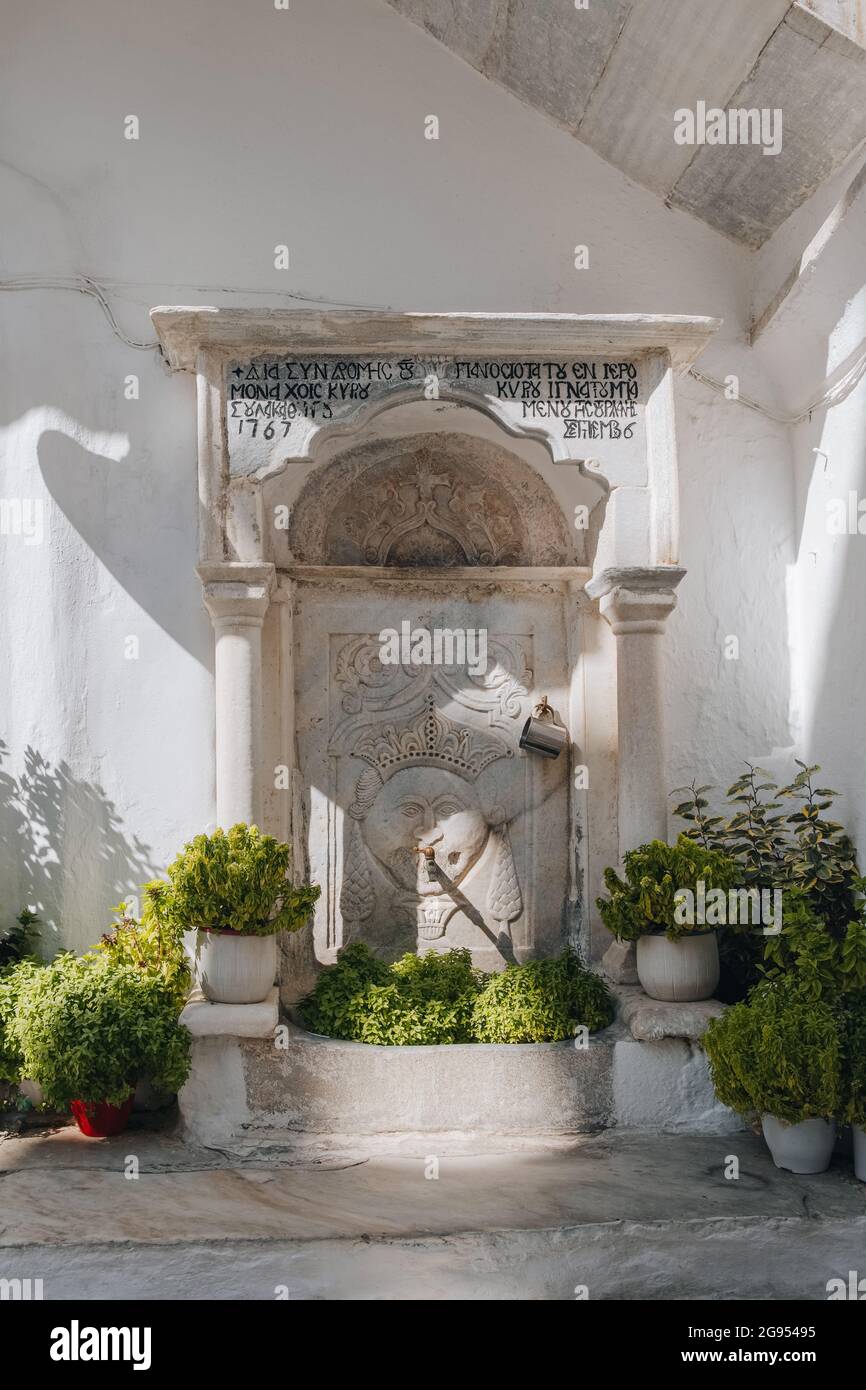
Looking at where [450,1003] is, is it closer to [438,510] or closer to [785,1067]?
[785,1067]

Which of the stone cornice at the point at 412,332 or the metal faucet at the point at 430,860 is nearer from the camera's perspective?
the stone cornice at the point at 412,332

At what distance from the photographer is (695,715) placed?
255 inches

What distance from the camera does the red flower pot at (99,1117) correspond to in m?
5.41

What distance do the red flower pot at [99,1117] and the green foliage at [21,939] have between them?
2.79ft

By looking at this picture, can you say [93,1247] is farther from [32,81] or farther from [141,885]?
[32,81]

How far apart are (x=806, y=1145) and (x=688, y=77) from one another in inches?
196

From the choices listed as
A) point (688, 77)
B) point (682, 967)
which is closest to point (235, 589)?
point (682, 967)

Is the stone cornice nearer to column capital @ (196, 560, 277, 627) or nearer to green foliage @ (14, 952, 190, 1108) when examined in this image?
column capital @ (196, 560, 277, 627)

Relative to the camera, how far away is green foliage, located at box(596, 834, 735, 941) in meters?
5.41

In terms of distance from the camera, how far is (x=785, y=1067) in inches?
183

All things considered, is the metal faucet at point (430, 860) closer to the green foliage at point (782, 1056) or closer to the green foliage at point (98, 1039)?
the green foliage at point (98, 1039)

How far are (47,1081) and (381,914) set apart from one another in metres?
1.95

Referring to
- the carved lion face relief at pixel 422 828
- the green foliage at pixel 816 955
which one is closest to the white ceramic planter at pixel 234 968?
the carved lion face relief at pixel 422 828

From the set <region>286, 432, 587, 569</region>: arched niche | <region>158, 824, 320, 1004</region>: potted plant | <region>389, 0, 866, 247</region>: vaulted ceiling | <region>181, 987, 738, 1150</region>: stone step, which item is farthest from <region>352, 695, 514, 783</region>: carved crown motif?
<region>389, 0, 866, 247</region>: vaulted ceiling
